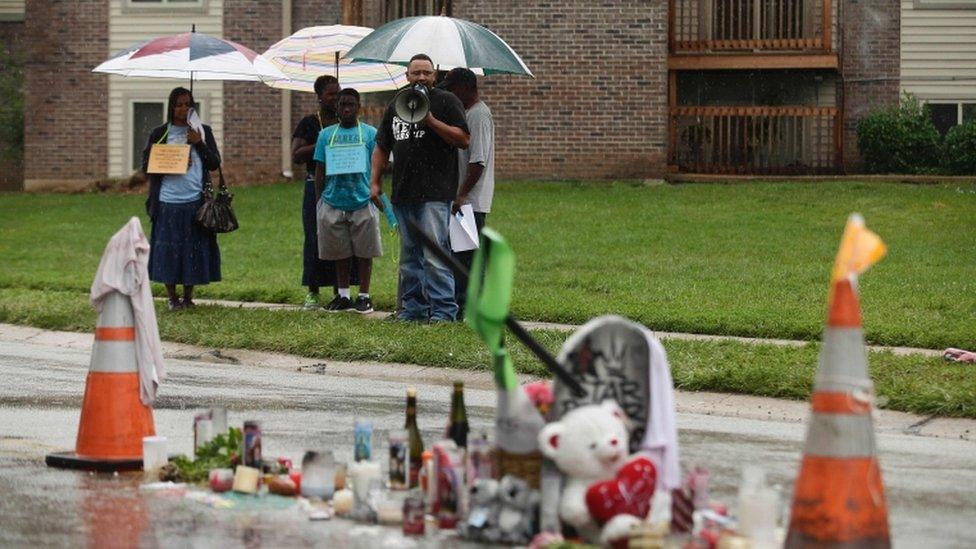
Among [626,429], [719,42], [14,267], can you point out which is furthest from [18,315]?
[719,42]

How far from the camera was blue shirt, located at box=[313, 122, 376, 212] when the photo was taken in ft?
47.8

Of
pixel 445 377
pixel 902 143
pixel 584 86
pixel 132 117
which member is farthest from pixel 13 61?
pixel 445 377

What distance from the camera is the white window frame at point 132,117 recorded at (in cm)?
3028

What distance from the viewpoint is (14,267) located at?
804 inches

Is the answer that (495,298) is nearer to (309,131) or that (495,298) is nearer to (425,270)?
(425,270)

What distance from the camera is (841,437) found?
6.13m

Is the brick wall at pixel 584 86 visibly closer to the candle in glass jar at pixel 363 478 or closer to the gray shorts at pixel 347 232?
the gray shorts at pixel 347 232

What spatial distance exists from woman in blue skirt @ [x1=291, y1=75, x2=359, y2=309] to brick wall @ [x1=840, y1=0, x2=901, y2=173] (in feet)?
54.0

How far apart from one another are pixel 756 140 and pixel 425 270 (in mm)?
16493

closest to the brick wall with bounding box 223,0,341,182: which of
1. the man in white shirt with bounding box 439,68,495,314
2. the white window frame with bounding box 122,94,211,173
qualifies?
the white window frame with bounding box 122,94,211,173

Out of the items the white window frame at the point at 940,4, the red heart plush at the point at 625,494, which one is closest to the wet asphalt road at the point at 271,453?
the red heart plush at the point at 625,494

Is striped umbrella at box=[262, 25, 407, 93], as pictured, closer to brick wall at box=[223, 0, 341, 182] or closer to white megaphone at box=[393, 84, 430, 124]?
white megaphone at box=[393, 84, 430, 124]

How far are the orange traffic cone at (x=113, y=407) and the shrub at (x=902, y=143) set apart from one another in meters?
21.1

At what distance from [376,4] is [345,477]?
73.8 ft
